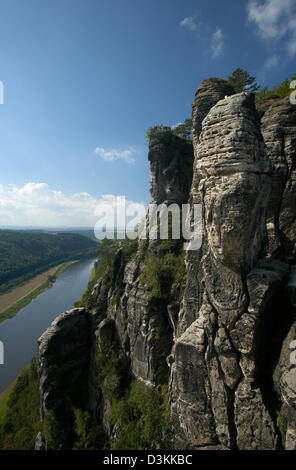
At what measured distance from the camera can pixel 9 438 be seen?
21234 millimetres

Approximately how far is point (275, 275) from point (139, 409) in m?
12.1

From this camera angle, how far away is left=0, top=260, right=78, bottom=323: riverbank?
4850 centimetres

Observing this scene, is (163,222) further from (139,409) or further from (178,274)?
(139,409)

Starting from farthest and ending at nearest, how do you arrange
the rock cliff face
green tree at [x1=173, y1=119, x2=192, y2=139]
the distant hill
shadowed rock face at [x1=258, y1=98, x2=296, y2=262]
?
the distant hill
green tree at [x1=173, y1=119, x2=192, y2=139]
shadowed rock face at [x1=258, y1=98, x2=296, y2=262]
the rock cliff face

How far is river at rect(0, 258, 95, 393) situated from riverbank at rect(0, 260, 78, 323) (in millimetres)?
1514

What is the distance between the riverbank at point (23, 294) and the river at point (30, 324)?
1514mm

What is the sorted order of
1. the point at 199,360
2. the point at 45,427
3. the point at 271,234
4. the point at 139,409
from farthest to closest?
the point at 45,427, the point at 139,409, the point at 271,234, the point at 199,360

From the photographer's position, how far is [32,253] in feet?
316

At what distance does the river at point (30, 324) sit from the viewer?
32312 mm

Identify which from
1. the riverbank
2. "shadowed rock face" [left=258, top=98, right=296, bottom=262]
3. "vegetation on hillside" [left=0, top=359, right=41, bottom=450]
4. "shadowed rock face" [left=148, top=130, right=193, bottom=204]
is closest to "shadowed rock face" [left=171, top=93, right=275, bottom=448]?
"shadowed rock face" [left=258, top=98, right=296, bottom=262]

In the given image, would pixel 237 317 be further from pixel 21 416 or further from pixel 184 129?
pixel 21 416

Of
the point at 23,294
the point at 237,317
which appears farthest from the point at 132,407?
the point at 23,294

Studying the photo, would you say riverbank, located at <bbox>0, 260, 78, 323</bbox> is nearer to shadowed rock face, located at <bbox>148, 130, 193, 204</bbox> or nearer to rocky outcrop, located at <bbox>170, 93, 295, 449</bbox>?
shadowed rock face, located at <bbox>148, 130, 193, 204</bbox>
